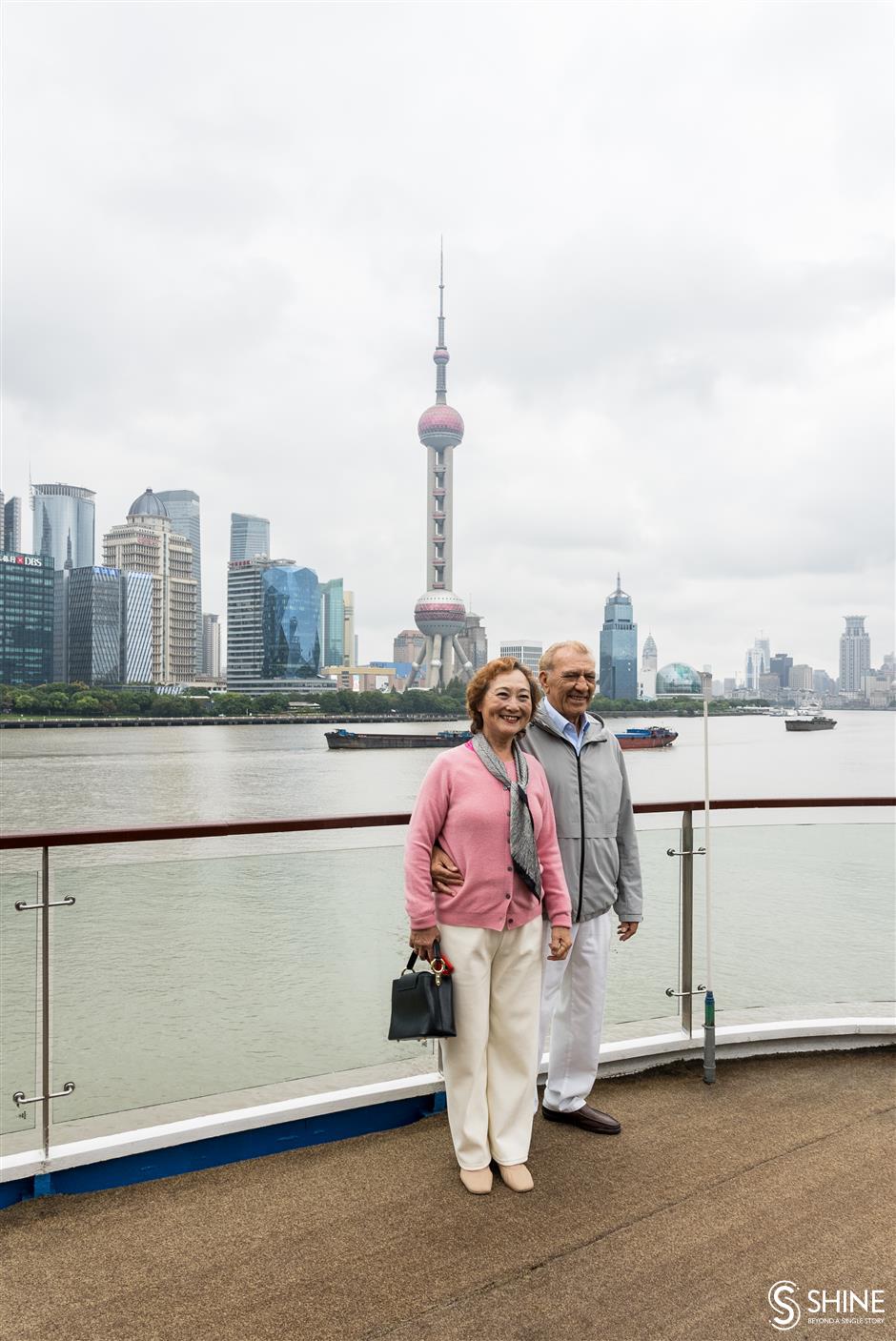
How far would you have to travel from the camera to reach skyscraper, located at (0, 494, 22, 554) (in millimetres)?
168125

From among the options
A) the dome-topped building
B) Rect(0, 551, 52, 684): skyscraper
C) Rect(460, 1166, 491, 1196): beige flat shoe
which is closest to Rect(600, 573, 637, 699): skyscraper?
Rect(0, 551, 52, 684): skyscraper

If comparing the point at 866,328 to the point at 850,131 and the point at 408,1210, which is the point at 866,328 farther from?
the point at 408,1210

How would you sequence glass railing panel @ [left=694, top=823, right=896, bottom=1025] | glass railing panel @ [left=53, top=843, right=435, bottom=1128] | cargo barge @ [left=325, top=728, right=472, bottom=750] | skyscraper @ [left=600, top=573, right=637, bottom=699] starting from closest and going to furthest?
glass railing panel @ [left=53, top=843, right=435, bottom=1128], glass railing panel @ [left=694, top=823, right=896, bottom=1025], cargo barge @ [left=325, top=728, right=472, bottom=750], skyscraper @ [left=600, top=573, right=637, bottom=699]

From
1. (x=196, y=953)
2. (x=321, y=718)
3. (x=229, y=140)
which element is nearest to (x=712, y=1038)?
(x=196, y=953)

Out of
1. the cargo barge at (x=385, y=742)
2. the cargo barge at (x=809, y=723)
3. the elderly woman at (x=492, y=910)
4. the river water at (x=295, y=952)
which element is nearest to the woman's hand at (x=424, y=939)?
the elderly woman at (x=492, y=910)

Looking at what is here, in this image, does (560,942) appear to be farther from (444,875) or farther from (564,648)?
(564,648)

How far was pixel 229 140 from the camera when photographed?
62438 millimetres

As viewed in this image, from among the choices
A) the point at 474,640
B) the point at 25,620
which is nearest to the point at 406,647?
the point at 474,640

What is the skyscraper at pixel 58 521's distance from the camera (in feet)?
573

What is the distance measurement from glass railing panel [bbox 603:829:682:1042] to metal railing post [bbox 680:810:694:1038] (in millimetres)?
24

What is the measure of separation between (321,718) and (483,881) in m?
93.0

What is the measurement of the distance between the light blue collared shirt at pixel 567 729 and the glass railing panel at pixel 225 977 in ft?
2.46

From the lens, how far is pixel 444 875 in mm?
2469

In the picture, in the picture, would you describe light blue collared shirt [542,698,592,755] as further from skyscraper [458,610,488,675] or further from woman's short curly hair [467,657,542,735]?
skyscraper [458,610,488,675]
